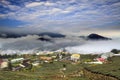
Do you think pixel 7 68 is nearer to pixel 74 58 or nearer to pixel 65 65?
pixel 65 65

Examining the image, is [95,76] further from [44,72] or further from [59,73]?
[44,72]

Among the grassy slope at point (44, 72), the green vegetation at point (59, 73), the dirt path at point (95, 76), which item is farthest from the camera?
the dirt path at point (95, 76)

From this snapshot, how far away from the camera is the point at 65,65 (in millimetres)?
148250

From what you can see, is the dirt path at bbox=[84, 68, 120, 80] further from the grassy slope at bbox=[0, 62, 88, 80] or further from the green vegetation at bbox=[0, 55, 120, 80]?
the grassy slope at bbox=[0, 62, 88, 80]

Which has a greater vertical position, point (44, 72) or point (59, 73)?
point (44, 72)

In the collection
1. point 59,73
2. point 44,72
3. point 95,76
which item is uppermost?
point 44,72

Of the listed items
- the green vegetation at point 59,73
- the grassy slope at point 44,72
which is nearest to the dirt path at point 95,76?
the green vegetation at point 59,73

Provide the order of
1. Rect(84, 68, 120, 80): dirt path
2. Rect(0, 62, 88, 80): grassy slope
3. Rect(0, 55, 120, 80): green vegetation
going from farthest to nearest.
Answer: Rect(84, 68, 120, 80): dirt path, Rect(0, 62, 88, 80): grassy slope, Rect(0, 55, 120, 80): green vegetation

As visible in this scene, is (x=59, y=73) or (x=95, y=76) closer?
(x=95, y=76)

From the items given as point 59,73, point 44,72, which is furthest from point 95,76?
point 44,72

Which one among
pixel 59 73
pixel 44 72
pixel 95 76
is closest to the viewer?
pixel 95 76

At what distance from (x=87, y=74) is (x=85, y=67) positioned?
14862 millimetres

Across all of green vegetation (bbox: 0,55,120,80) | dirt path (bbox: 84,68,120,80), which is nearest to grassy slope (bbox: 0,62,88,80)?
green vegetation (bbox: 0,55,120,80)

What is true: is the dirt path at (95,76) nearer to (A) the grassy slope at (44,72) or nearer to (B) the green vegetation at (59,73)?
(B) the green vegetation at (59,73)
